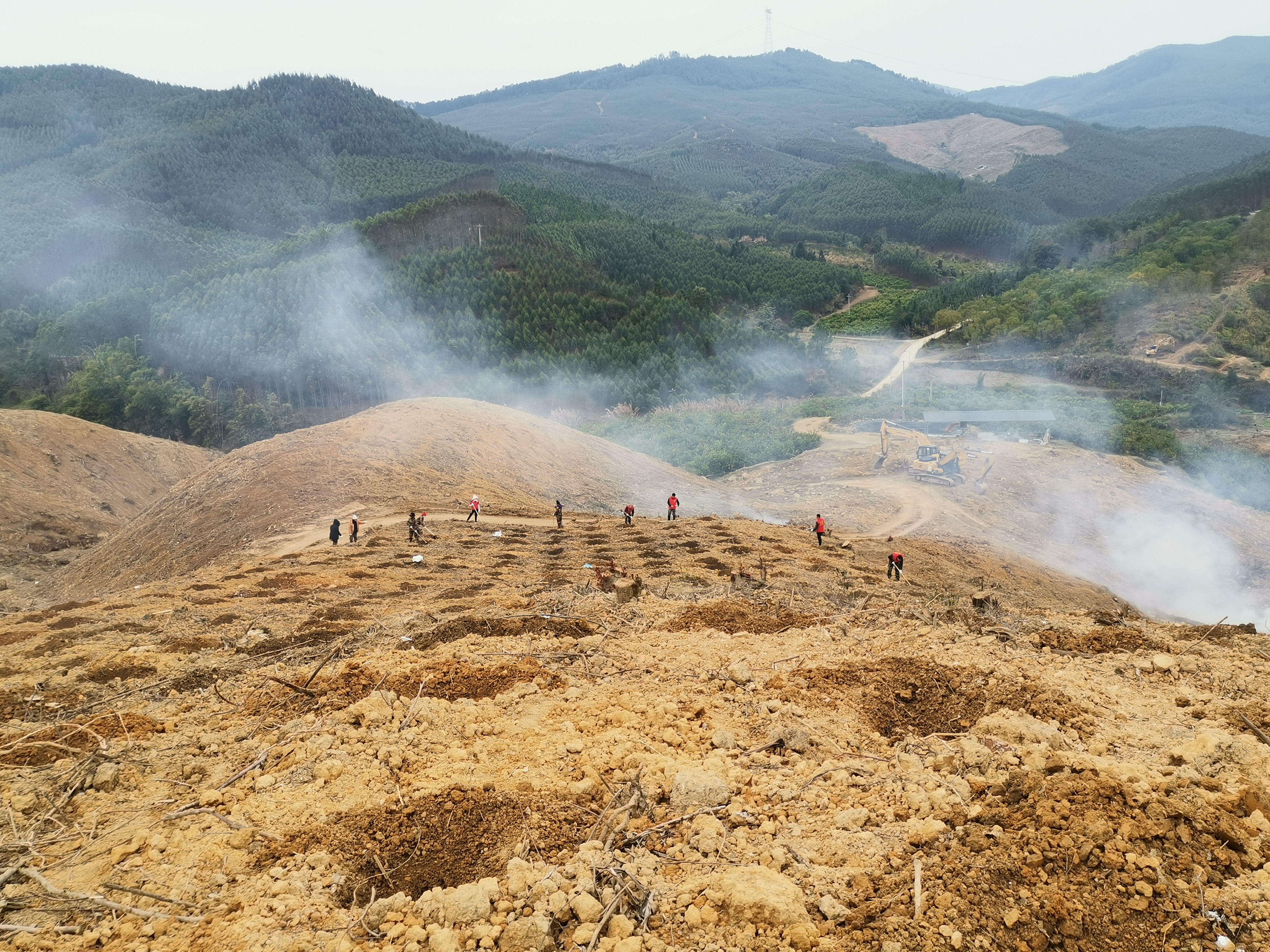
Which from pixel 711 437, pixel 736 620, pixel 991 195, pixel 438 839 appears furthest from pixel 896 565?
pixel 991 195

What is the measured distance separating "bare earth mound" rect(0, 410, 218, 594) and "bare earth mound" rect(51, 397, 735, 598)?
16.0 feet

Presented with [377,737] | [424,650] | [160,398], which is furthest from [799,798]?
[160,398]

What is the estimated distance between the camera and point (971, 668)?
5.68 meters

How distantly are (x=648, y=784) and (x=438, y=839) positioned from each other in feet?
4.09

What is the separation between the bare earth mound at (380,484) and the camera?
1797 centimetres

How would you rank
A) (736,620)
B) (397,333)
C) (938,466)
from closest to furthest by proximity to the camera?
(736,620) → (938,466) → (397,333)

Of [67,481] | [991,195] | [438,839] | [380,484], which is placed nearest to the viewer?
[438,839]

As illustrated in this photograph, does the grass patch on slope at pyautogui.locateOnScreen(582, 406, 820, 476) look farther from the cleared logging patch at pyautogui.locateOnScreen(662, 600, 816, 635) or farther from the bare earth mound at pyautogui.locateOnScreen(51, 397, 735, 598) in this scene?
the cleared logging patch at pyautogui.locateOnScreen(662, 600, 816, 635)

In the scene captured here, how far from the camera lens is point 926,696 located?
5473 mm

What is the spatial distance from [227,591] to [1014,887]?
38.2ft

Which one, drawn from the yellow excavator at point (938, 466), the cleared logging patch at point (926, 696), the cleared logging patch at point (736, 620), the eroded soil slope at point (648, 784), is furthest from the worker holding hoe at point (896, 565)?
the yellow excavator at point (938, 466)

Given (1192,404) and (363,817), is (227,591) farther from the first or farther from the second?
(1192,404)

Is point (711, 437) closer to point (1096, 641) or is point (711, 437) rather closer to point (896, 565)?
point (896, 565)

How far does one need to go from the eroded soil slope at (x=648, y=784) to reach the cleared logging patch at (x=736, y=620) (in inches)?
2.4
